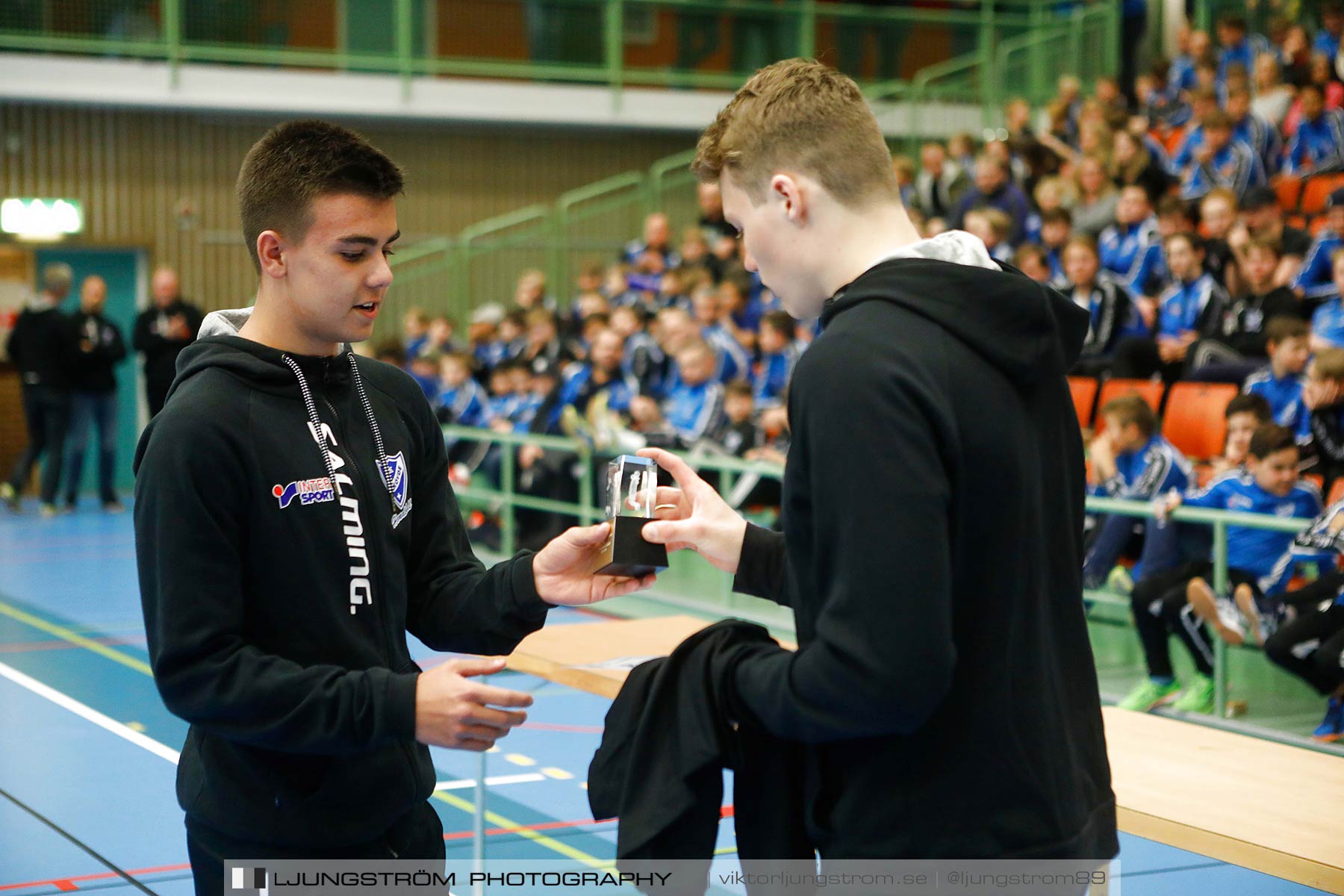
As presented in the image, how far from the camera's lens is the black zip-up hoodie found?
6.62ft

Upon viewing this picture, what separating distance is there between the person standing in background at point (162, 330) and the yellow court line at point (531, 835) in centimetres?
944

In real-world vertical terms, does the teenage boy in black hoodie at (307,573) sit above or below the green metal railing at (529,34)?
below

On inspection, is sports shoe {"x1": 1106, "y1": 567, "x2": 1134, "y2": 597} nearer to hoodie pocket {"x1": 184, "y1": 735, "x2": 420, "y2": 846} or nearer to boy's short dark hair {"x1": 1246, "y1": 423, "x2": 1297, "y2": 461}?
boy's short dark hair {"x1": 1246, "y1": 423, "x2": 1297, "y2": 461}

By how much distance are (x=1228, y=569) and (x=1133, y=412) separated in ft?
3.80

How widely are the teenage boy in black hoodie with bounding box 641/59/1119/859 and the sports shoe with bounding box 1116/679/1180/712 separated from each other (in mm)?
4837

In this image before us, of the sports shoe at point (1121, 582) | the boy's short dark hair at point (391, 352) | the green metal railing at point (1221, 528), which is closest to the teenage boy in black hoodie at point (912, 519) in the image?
the green metal railing at point (1221, 528)

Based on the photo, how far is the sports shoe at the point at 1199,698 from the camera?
626 cm

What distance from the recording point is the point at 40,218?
15727 mm

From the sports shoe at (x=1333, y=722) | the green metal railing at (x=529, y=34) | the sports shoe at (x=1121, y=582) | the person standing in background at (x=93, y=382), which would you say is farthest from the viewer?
the green metal railing at (x=529, y=34)

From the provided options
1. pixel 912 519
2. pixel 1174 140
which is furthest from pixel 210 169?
pixel 912 519

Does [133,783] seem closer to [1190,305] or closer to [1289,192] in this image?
[1190,305]

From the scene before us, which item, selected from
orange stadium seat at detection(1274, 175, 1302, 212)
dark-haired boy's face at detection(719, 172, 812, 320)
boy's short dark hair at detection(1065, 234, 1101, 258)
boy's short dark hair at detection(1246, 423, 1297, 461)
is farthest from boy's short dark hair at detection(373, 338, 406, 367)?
dark-haired boy's face at detection(719, 172, 812, 320)

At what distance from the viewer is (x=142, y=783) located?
18.5 ft

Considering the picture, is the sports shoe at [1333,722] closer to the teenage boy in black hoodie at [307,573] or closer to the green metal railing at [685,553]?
the green metal railing at [685,553]
